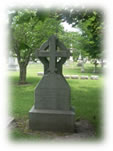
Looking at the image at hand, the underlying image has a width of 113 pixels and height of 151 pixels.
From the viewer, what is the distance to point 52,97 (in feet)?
16.9

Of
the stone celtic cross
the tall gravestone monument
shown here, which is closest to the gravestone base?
the tall gravestone monument

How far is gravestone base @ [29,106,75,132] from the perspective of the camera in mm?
4965

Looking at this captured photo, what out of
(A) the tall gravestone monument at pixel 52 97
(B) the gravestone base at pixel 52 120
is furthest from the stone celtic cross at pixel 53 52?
(B) the gravestone base at pixel 52 120

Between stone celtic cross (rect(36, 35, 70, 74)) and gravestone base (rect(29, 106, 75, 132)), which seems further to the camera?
stone celtic cross (rect(36, 35, 70, 74))

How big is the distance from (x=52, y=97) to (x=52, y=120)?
0.68 meters

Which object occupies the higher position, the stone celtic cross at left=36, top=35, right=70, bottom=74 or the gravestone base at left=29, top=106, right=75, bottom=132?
the stone celtic cross at left=36, top=35, right=70, bottom=74

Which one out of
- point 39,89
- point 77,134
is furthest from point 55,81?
point 77,134

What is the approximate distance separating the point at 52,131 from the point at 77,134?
77 centimetres

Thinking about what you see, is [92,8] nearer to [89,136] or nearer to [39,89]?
[39,89]

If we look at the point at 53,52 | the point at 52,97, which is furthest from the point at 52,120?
the point at 53,52

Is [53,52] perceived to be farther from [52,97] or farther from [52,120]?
[52,120]

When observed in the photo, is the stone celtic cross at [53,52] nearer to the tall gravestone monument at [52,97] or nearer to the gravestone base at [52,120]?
the tall gravestone monument at [52,97]

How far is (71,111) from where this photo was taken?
16.7 feet

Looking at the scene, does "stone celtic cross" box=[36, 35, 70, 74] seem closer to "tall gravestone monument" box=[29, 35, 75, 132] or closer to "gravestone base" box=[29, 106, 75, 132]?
"tall gravestone monument" box=[29, 35, 75, 132]
